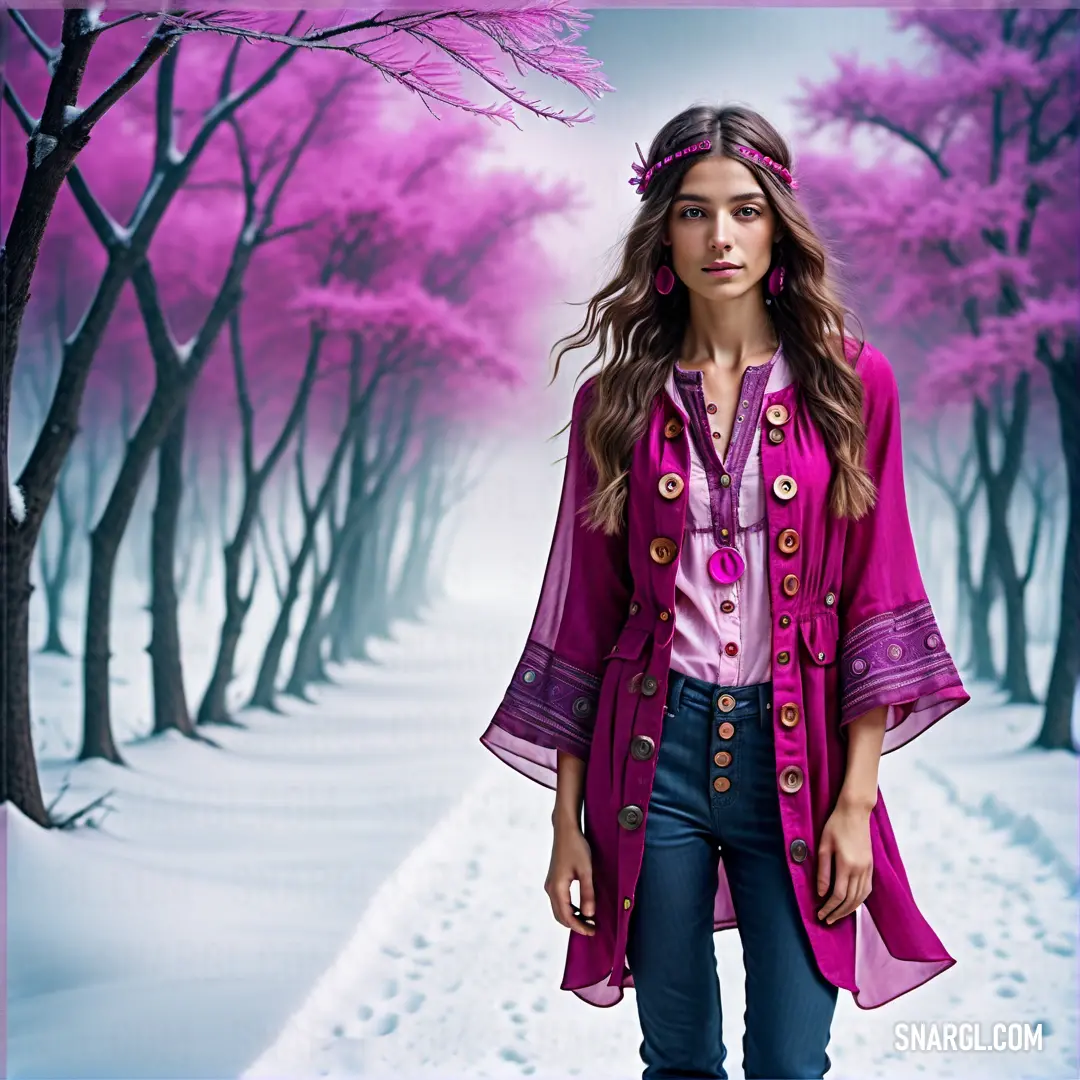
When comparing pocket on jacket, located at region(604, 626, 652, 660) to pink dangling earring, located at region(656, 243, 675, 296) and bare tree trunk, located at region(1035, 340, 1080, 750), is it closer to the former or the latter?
pink dangling earring, located at region(656, 243, 675, 296)

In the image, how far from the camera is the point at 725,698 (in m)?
1.60

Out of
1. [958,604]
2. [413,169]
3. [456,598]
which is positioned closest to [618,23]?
[413,169]

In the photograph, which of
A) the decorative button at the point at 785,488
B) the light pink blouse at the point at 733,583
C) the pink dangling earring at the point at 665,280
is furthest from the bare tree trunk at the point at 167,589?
the decorative button at the point at 785,488

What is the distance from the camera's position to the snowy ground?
9.76 ft

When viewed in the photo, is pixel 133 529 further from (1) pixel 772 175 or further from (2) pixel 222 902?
(1) pixel 772 175

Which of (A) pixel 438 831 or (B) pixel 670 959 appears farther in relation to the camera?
(A) pixel 438 831

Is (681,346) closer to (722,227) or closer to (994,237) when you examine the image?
(722,227)

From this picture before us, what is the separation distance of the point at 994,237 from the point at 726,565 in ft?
7.25

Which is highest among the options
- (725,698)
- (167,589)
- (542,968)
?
(167,589)

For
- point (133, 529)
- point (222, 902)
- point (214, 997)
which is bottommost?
point (214, 997)

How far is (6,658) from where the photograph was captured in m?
3.08

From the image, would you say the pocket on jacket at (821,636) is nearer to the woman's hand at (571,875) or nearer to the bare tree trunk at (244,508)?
the woman's hand at (571,875)

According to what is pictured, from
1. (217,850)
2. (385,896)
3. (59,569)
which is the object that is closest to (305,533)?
(59,569)

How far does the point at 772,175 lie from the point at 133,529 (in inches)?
92.0
